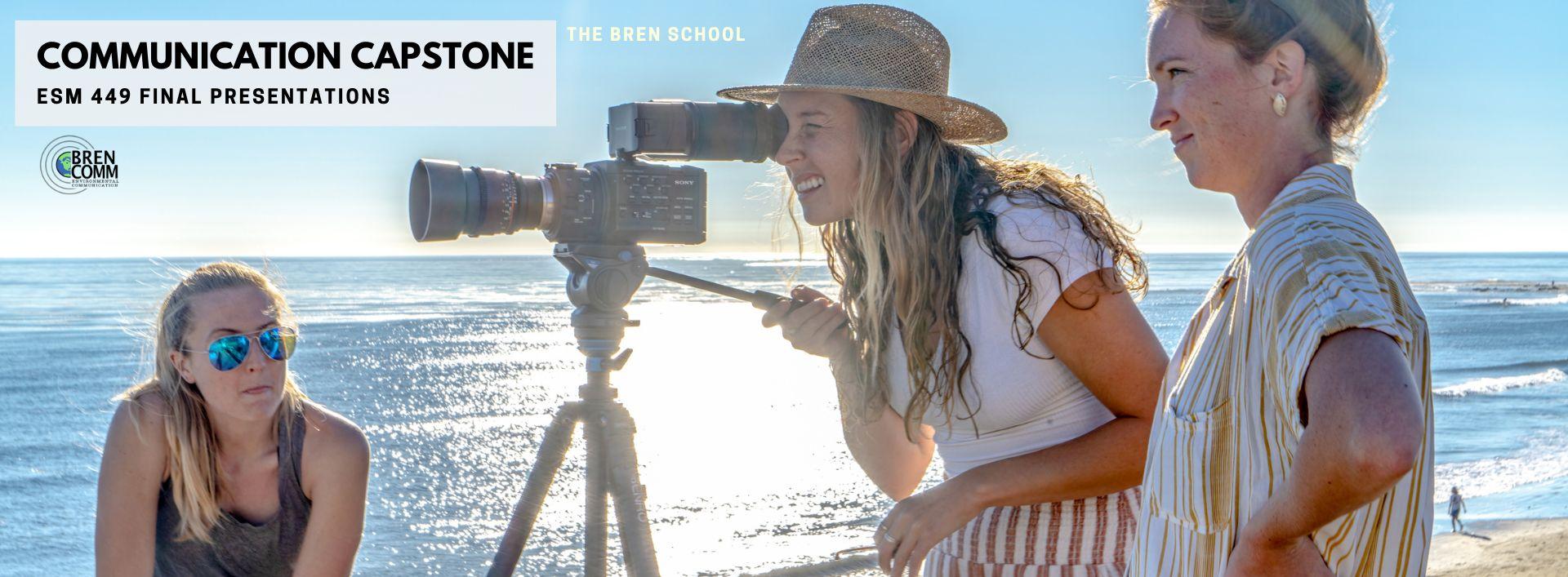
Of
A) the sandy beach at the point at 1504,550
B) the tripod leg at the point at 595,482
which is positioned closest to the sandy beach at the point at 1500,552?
the sandy beach at the point at 1504,550

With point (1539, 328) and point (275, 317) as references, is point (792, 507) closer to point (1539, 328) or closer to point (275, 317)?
point (275, 317)

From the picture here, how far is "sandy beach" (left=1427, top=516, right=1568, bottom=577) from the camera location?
7273mm

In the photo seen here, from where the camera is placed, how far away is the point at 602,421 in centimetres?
257

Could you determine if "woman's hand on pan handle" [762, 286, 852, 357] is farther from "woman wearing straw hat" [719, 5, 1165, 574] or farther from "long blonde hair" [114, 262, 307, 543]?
"long blonde hair" [114, 262, 307, 543]

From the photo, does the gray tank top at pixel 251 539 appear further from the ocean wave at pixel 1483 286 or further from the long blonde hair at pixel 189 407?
the ocean wave at pixel 1483 286

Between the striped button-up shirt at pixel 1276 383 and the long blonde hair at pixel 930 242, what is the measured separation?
454 millimetres

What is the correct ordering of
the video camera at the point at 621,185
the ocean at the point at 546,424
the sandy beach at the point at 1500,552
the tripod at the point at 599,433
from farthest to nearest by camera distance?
the ocean at the point at 546,424, the sandy beach at the point at 1500,552, the tripod at the point at 599,433, the video camera at the point at 621,185

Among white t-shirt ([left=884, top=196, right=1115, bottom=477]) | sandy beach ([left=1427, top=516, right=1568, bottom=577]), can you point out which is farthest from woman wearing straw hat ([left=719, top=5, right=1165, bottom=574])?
sandy beach ([left=1427, top=516, right=1568, bottom=577])

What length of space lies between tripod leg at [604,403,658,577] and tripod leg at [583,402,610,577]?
2 cm

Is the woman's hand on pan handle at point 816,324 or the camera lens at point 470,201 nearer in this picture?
the woman's hand on pan handle at point 816,324

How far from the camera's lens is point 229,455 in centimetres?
240

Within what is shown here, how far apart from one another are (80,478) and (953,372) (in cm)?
1038

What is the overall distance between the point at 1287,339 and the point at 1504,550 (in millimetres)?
8377

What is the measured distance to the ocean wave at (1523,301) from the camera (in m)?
38.2
